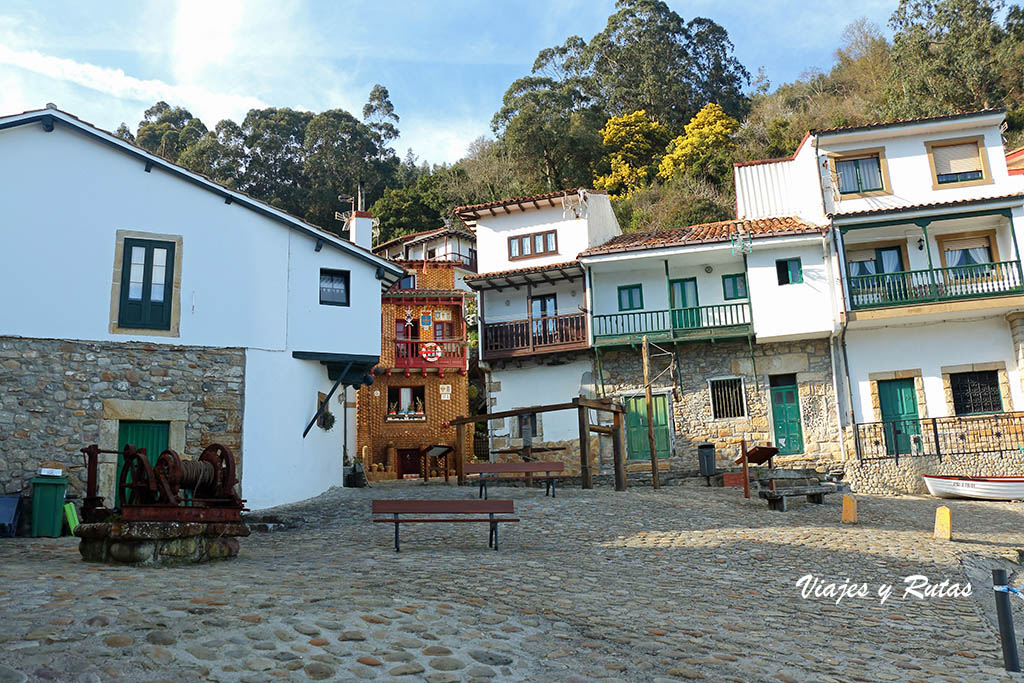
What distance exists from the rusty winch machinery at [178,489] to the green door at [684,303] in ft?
52.8

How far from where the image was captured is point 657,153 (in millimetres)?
44062

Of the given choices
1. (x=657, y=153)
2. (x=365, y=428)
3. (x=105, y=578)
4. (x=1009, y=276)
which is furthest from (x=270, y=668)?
(x=657, y=153)

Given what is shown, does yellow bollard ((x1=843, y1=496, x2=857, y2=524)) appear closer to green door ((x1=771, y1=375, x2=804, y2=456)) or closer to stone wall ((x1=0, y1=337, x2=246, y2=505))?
green door ((x1=771, y1=375, x2=804, y2=456))

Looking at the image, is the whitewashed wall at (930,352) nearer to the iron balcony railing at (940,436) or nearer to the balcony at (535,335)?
the iron balcony railing at (940,436)

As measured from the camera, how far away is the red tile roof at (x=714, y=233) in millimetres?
22953

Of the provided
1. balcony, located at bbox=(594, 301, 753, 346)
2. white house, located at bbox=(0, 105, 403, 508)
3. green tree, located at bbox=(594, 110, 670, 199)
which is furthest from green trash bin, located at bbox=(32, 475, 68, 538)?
green tree, located at bbox=(594, 110, 670, 199)

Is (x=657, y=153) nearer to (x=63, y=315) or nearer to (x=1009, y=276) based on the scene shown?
(x=1009, y=276)

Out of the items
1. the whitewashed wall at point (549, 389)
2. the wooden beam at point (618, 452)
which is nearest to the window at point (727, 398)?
the whitewashed wall at point (549, 389)

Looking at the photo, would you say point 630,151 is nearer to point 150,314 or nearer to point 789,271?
point 789,271

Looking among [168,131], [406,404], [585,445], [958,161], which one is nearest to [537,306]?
[406,404]

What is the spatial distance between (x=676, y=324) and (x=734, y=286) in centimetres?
221

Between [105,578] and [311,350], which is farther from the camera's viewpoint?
[311,350]

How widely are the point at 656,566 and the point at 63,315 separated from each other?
11205mm

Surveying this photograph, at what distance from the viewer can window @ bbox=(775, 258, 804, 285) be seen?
22984 millimetres
